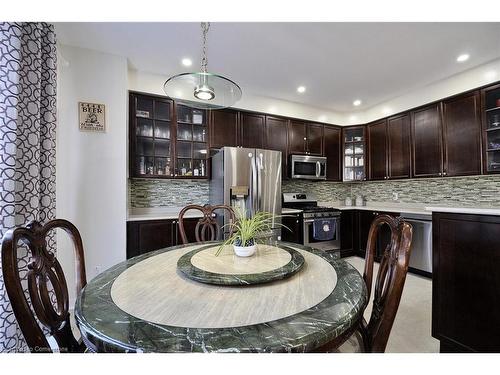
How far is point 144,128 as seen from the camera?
2910 millimetres

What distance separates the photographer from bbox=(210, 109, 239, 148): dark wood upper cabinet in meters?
3.26

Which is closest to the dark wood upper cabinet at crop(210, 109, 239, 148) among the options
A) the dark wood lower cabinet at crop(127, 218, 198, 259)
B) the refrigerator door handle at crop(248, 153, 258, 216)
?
the refrigerator door handle at crop(248, 153, 258, 216)

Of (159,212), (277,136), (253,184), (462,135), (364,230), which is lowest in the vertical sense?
(364,230)

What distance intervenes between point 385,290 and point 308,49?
2.48m

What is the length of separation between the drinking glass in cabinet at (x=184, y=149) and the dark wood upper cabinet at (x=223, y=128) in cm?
33

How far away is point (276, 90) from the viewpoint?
3432 mm

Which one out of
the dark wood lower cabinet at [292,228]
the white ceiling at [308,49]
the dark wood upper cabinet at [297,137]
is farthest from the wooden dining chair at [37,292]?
the dark wood upper cabinet at [297,137]

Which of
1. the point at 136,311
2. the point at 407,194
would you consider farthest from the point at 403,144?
the point at 136,311

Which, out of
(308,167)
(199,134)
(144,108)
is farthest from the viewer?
(308,167)

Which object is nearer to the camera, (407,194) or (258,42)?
(258,42)

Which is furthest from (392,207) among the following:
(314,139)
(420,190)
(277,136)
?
(277,136)

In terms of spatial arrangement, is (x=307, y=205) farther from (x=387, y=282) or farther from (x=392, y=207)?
(x=387, y=282)
